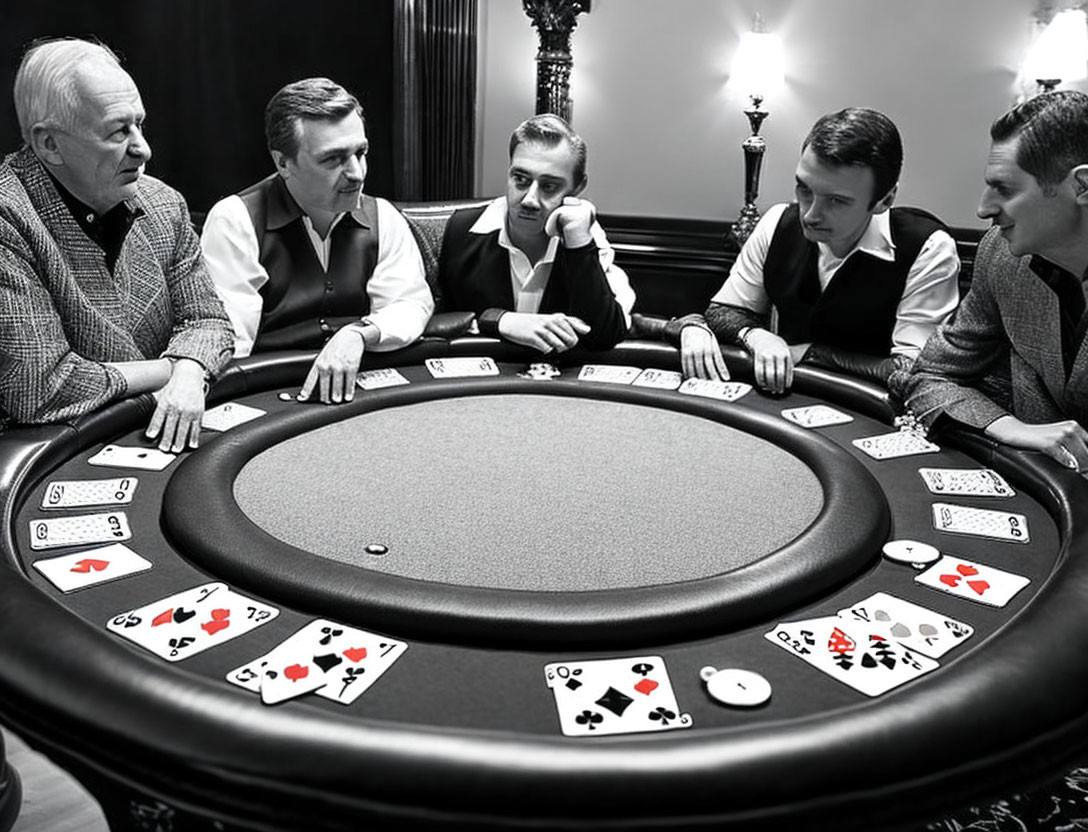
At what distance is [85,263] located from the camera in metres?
2.17

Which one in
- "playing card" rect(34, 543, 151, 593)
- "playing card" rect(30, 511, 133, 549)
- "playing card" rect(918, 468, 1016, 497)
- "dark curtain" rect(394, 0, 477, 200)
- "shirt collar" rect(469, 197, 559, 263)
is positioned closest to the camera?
"playing card" rect(34, 543, 151, 593)

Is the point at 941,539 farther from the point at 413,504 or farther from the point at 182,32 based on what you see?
the point at 182,32

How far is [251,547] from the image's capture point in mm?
1443

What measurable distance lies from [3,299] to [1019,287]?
6.73 ft

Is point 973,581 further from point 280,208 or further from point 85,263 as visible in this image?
point 280,208

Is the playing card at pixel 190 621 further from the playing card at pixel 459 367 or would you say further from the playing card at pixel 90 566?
the playing card at pixel 459 367

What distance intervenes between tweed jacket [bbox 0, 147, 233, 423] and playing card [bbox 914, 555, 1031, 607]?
1.55m

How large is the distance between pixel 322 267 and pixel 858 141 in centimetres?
151

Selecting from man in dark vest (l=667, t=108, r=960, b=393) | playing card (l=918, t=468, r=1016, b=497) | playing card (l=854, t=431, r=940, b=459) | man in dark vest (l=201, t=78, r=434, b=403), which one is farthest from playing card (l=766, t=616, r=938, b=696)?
man in dark vest (l=201, t=78, r=434, b=403)

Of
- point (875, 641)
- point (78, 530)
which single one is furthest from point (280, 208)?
point (875, 641)

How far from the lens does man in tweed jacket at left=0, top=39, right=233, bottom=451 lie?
1.92 metres

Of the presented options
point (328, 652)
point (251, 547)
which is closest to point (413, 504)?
point (251, 547)

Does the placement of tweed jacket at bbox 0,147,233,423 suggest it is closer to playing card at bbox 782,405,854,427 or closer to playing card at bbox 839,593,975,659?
playing card at bbox 782,405,854,427

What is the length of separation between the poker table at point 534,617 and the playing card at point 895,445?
4cm
